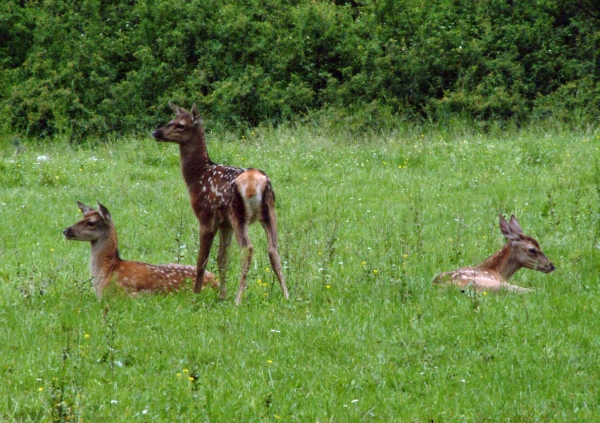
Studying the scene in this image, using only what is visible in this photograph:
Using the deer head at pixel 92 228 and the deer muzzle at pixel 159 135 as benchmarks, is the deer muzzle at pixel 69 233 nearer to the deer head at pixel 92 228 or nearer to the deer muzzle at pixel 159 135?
the deer head at pixel 92 228

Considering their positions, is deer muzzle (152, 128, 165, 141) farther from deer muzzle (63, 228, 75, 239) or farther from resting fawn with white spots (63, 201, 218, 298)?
deer muzzle (63, 228, 75, 239)

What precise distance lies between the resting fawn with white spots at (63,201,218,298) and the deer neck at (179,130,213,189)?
3.13 feet

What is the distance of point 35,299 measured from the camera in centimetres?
886

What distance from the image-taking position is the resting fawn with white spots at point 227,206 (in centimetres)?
898

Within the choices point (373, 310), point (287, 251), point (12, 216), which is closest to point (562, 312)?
point (373, 310)

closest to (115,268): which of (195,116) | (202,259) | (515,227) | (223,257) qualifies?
(202,259)

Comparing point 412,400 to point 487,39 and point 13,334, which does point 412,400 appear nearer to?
point 13,334

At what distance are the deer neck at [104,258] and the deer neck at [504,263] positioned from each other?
3.67m

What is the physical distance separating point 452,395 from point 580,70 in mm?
20274

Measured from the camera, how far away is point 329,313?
27.2ft

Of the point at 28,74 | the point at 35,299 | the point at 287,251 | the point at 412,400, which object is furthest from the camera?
the point at 28,74

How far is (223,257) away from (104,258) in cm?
119

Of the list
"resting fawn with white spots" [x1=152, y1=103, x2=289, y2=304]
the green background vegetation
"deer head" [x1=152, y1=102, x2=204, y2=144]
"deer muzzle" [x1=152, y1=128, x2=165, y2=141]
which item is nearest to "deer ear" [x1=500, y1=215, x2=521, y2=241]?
the green background vegetation

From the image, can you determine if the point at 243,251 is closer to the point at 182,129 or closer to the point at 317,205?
the point at 182,129
